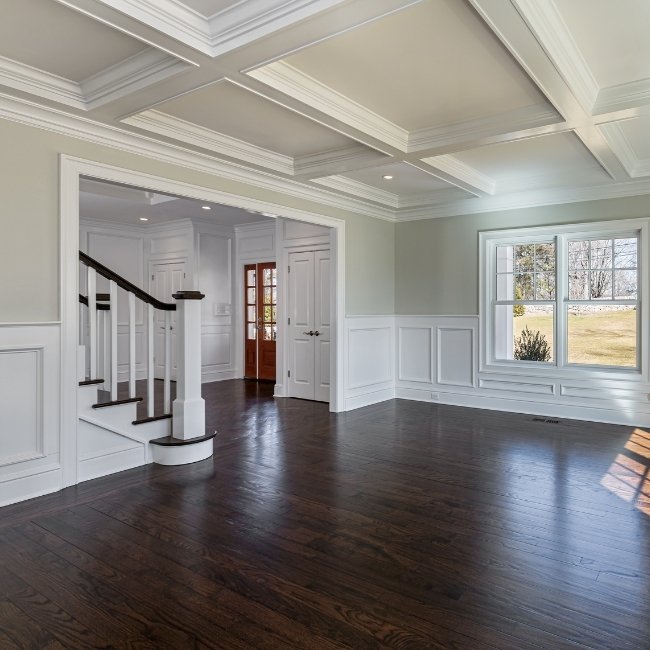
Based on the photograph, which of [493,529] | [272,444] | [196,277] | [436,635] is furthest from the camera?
[196,277]

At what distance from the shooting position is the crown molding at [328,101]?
3176mm

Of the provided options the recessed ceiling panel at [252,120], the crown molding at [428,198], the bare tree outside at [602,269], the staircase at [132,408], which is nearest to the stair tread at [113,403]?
the staircase at [132,408]

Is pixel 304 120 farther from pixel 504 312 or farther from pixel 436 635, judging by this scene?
pixel 504 312

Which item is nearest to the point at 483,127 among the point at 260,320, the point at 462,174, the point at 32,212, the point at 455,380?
the point at 462,174

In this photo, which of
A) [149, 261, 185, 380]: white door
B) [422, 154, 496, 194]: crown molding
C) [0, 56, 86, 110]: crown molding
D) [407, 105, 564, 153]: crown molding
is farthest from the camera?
[149, 261, 185, 380]: white door

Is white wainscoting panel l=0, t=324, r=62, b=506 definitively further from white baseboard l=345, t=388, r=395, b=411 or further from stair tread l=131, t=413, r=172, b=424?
white baseboard l=345, t=388, r=395, b=411

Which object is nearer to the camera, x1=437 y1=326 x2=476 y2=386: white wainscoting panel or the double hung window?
the double hung window

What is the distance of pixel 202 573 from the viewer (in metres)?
2.53

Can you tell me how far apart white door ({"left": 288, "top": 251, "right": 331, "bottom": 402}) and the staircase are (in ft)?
9.37

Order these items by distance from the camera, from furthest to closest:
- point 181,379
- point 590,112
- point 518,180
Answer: point 518,180, point 181,379, point 590,112

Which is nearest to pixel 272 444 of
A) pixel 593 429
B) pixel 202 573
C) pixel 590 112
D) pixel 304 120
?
pixel 202 573

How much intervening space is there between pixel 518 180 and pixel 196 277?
5305 millimetres

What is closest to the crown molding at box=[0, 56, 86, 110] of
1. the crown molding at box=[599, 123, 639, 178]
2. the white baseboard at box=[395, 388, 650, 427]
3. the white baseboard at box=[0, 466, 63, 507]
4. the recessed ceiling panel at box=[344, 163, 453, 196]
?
the white baseboard at box=[0, 466, 63, 507]

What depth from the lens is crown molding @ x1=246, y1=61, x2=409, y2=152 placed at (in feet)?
10.4
